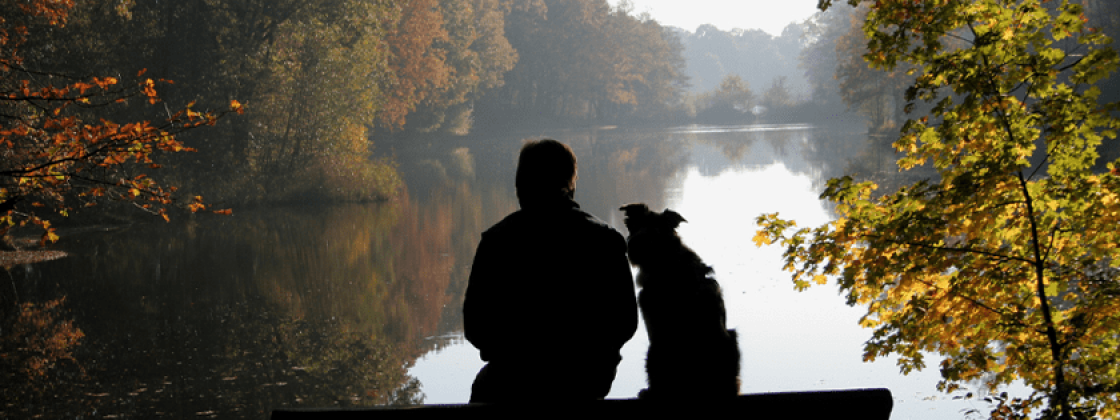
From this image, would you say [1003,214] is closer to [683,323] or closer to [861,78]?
[683,323]

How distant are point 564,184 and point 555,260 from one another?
253 mm

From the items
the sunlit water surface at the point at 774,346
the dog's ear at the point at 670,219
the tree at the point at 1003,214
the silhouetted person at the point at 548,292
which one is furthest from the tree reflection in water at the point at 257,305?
the silhouetted person at the point at 548,292

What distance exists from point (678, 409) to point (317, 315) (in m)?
7.95

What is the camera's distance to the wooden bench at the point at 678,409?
2.48 meters

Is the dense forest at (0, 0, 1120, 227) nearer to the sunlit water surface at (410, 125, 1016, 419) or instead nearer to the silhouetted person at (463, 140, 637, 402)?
the sunlit water surface at (410, 125, 1016, 419)

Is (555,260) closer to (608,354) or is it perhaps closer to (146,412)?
(608,354)

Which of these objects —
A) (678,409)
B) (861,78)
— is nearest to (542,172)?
(678,409)

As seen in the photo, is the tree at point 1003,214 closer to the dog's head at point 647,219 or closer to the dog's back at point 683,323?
the dog's head at point 647,219

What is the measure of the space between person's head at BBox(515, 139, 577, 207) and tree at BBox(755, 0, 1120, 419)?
1.96 m

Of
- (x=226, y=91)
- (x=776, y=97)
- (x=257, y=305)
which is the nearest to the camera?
(x=257, y=305)

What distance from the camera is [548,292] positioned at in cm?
284

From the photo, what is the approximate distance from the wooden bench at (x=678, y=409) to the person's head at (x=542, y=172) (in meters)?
0.67

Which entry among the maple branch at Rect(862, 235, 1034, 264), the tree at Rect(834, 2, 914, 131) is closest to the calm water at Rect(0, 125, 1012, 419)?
the maple branch at Rect(862, 235, 1034, 264)

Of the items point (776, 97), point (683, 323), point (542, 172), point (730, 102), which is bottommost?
point (683, 323)
